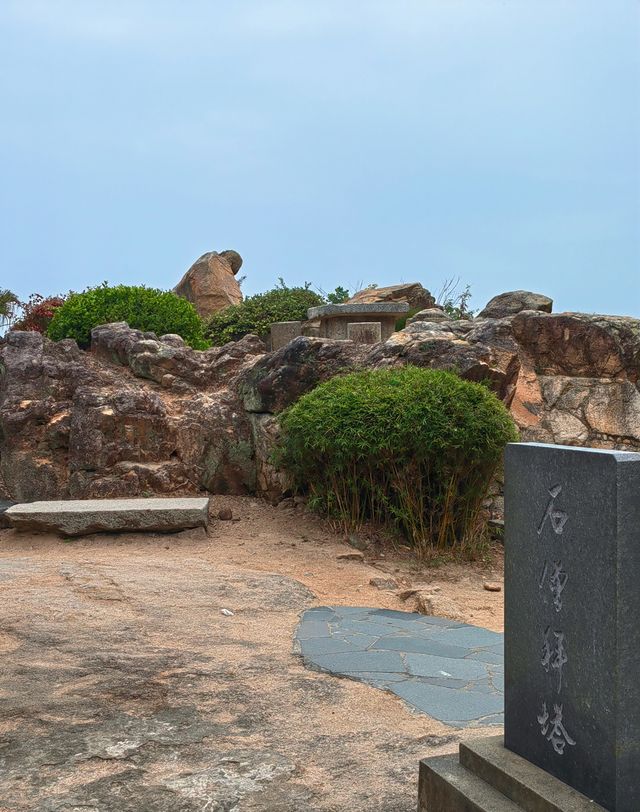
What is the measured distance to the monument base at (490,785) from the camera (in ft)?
7.39

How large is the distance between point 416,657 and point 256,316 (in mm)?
12455

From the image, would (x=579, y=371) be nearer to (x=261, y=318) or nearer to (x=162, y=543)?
(x=162, y=543)

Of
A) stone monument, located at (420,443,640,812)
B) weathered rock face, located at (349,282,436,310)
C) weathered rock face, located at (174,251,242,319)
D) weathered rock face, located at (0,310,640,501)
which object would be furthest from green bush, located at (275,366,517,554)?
weathered rock face, located at (174,251,242,319)

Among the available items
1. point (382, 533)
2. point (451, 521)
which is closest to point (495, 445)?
point (451, 521)

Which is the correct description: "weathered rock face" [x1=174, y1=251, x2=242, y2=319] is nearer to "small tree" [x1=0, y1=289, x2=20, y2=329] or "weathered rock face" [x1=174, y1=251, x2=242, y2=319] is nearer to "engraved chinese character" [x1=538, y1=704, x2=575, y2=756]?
"small tree" [x1=0, y1=289, x2=20, y2=329]

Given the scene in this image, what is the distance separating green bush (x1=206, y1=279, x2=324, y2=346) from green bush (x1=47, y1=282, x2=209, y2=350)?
390 cm

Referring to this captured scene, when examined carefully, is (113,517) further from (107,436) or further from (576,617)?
(576,617)

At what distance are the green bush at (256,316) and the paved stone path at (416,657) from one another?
1099cm

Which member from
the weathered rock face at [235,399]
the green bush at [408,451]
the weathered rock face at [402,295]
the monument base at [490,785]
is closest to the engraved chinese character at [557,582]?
the monument base at [490,785]

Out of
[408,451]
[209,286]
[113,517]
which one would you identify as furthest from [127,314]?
[209,286]

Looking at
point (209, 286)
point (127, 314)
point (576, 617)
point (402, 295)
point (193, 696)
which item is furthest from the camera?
point (209, 286)

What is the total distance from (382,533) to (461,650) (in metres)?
2.73

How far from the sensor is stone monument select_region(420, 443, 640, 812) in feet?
6.95

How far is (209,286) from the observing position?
21.2m
